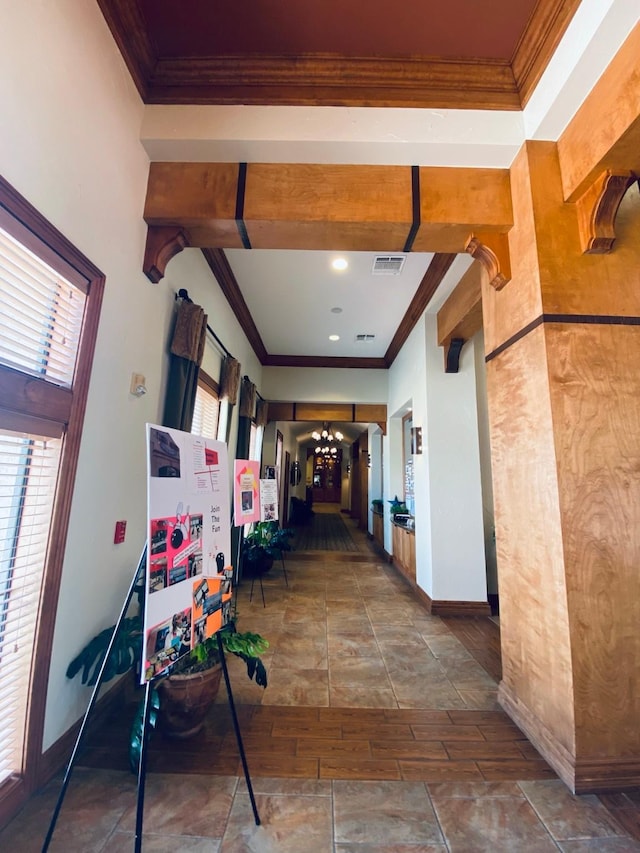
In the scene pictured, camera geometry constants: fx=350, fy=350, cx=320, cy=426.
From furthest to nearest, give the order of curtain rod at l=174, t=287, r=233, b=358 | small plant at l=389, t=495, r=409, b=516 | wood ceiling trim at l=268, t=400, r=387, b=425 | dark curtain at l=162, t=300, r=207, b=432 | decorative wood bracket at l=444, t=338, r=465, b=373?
1. wood ceiling trim at l=268, t=400, r=387, b=425
2. small plant at l=389, t=495, r=409, b=516
3. decorative wood bracket at l=444, t=338, r=465, b=373
4. curtain rod at l=174, t=287, r=233, b=358
5. dark curtain at l=162, t=300, r=207, b=432

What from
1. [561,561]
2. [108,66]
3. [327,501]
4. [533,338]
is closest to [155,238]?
[108,66]

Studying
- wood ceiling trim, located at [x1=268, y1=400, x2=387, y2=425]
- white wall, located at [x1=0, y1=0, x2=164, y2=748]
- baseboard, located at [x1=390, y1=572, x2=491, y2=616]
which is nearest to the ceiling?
white wall, located at [x1=0, y1=0, x2=164, y2=748]

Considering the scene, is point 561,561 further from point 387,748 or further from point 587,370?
point 387,748

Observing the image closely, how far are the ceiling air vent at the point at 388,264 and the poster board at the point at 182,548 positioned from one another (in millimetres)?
2759

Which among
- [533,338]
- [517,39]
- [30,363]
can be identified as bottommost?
[30,363]

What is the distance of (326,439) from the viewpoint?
11.2 meters

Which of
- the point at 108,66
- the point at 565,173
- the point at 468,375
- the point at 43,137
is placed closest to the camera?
the point at 43,137

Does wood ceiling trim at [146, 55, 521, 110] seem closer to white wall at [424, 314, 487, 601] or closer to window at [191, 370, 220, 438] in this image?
window at [191, 370, 220, 438]

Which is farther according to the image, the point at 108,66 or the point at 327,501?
the point at 327,501

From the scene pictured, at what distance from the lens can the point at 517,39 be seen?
81.4 inches

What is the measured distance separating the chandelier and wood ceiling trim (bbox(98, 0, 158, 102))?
7413 millimetres

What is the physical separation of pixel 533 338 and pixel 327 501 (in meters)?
18.2

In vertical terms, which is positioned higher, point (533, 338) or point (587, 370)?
point (533, 338)

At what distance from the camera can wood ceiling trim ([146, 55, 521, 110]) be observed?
2201 millimetres
